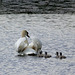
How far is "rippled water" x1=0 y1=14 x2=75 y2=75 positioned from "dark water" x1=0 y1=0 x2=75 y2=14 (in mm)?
3006

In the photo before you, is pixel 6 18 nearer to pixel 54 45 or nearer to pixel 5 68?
pixel 54 45

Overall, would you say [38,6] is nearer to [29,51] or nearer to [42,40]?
[42,40]

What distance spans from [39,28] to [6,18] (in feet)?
18.7

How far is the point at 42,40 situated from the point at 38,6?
19.5 metres

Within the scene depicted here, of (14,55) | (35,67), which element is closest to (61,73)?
(35,67)

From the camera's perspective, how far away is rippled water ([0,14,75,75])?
875 inches

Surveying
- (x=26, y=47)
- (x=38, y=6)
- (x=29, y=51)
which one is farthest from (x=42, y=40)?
(x=38, y=6)

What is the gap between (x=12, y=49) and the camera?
2666 centimetres

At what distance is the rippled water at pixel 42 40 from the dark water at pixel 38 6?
301 cm

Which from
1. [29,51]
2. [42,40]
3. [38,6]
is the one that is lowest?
[38,6]

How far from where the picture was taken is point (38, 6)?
48.7 meters

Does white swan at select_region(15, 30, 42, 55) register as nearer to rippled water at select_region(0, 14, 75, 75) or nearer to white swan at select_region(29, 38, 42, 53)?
white swan at select_region(29, 38, 42, 53)

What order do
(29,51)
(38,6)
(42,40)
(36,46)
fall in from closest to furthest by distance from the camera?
(29,51) < (36,46) < (42,40) < (38,6)

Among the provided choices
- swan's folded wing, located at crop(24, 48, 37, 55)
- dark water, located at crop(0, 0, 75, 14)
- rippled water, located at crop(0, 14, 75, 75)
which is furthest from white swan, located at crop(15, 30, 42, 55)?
dark water, located at crop(0, 0, 75, 14)
